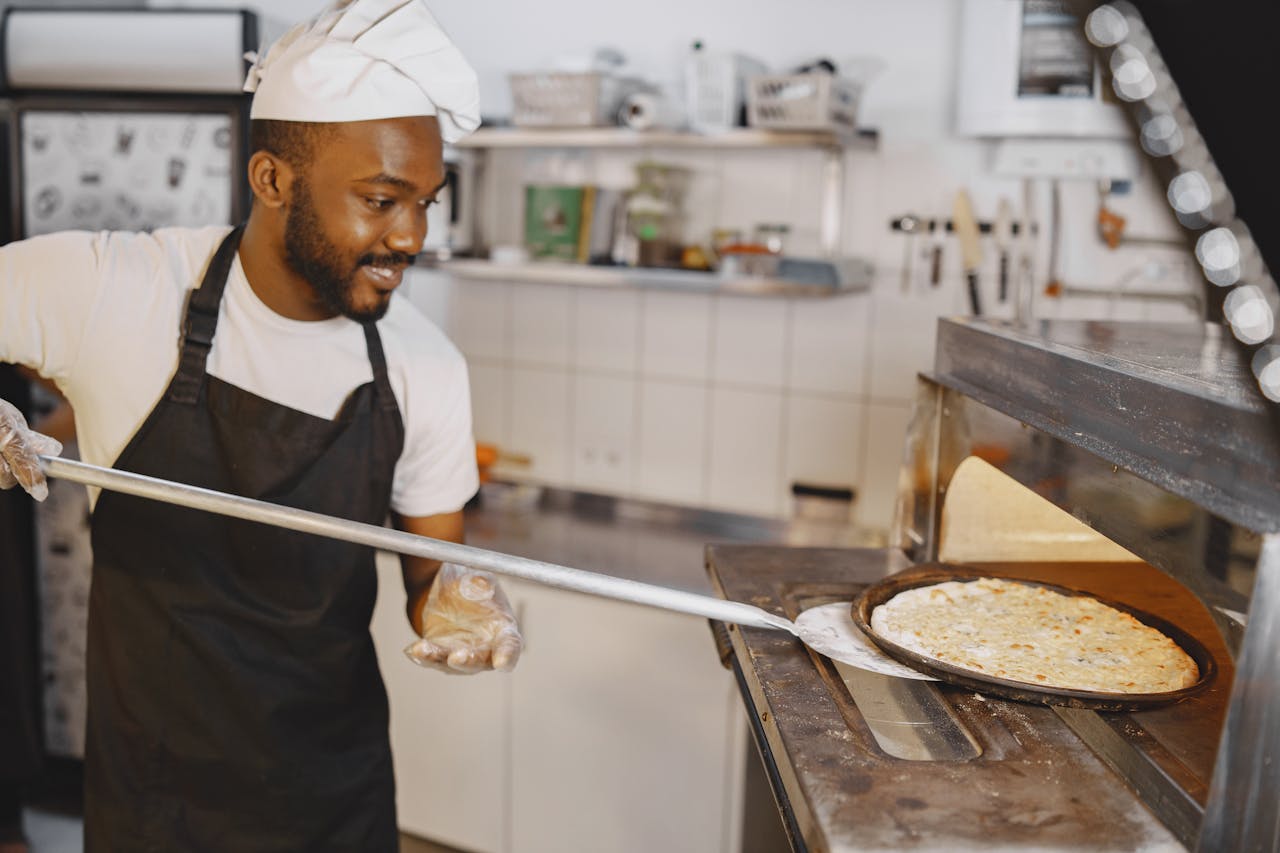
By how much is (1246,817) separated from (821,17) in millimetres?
2428

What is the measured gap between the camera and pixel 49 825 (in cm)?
303

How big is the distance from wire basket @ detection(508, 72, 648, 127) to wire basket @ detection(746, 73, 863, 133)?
14.4 inches

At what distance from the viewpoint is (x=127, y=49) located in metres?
2.79

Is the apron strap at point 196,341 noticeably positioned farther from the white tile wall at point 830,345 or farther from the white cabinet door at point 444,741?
the white tile wall at point 830,345

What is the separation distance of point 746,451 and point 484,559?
194 cm

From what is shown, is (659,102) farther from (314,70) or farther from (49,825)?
(49,825)

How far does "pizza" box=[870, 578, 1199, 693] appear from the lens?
113 cm

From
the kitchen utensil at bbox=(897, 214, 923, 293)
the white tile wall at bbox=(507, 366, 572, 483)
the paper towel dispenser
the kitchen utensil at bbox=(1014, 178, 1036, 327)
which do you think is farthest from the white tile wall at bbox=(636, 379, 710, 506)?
the paper towel dispenser

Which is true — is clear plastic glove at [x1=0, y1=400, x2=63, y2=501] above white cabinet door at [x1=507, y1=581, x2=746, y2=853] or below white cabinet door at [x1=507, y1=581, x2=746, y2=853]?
above

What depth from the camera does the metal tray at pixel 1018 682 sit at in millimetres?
1022

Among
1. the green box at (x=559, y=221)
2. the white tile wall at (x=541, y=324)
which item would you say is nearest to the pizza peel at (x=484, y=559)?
the green box at (x=559, y=221)

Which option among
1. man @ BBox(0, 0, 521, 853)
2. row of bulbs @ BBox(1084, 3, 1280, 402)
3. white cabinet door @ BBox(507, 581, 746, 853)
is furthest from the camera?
white cabinet door @ BBox(507, 581, 746, 853)

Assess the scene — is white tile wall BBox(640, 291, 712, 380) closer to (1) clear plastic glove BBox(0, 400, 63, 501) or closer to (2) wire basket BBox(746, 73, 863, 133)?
(2) wire basket BBox(746, 73, 863, 133)

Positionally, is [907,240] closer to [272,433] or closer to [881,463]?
[881,463]
